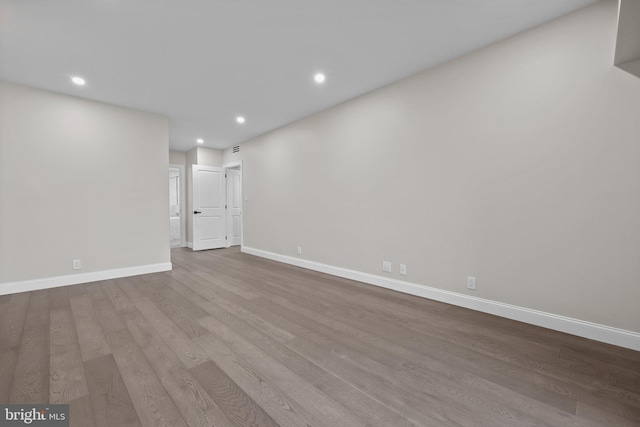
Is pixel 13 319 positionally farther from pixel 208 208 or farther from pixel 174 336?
pixel 208 208

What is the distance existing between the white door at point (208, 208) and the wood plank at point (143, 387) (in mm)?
4851

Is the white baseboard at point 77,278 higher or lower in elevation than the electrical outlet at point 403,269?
lower

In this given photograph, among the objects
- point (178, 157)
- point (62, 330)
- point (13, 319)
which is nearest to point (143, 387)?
point (62, 330)

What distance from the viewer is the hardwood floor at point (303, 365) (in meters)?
1.42

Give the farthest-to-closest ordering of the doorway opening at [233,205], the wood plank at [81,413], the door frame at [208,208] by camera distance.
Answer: the doorway opening at [233,205] < the door frame at [208,208] < the wood plank at [81,413]

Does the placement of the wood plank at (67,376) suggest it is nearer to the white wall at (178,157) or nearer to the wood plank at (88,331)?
the wood plank at (88,331)

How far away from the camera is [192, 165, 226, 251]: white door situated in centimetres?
675

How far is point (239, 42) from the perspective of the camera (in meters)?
2.64

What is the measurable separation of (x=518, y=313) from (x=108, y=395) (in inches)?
132

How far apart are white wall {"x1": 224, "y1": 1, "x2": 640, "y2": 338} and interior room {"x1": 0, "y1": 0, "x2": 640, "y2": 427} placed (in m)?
0.02

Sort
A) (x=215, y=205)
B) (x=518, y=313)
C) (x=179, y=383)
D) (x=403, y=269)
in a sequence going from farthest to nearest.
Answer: (x=215, y=205), (x=403, y=269), (x=518, y=313), (x=179, y=383)

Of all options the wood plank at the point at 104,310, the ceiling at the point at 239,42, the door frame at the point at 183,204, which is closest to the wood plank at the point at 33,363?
the wood plank at the point at 104,310

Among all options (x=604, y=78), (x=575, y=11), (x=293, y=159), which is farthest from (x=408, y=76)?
(x=293, y=159)

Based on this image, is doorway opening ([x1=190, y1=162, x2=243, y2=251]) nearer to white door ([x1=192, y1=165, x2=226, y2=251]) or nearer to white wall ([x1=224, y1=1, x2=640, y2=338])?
white door ([x1=192, y1=165, x2=226, y2=251])
